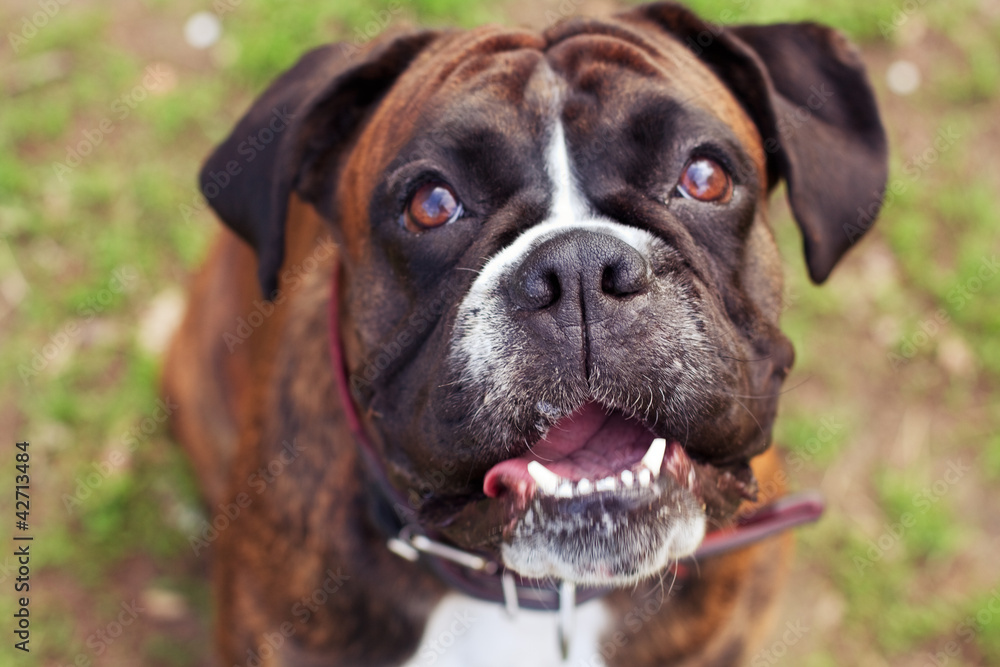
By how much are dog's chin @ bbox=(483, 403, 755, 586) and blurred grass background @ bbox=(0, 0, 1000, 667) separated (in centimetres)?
220

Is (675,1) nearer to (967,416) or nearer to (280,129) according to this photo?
(280,129)

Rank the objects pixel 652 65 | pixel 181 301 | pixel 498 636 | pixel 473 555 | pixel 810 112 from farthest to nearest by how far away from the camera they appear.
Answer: pixel 181 301
pixel 498 636
pixel 810 112
pixel 473 555
pixel 652 65

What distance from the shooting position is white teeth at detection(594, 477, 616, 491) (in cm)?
225

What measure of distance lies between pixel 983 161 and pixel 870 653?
111 inches

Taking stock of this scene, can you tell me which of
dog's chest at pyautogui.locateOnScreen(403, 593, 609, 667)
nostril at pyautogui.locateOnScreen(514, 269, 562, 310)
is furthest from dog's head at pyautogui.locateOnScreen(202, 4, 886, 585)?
dog's chest at pyautogui.locateOnScreen(403, 593, 609, 667)

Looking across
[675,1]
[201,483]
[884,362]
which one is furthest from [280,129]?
[884,362]

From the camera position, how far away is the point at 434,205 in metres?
2.54

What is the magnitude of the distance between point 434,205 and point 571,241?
1.71 feet

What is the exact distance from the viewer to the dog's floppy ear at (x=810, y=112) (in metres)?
2.78

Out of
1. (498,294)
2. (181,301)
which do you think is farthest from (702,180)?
(181,301)

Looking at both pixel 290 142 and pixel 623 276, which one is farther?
pixel 290 142

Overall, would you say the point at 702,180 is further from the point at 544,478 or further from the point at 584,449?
the point at 544,478

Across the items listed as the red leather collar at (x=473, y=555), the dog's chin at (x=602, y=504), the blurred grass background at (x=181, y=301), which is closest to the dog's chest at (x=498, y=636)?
the red leather collar at (x=473, y=555)

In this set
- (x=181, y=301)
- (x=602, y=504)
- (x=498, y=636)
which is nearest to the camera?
(x=602, y=504)
